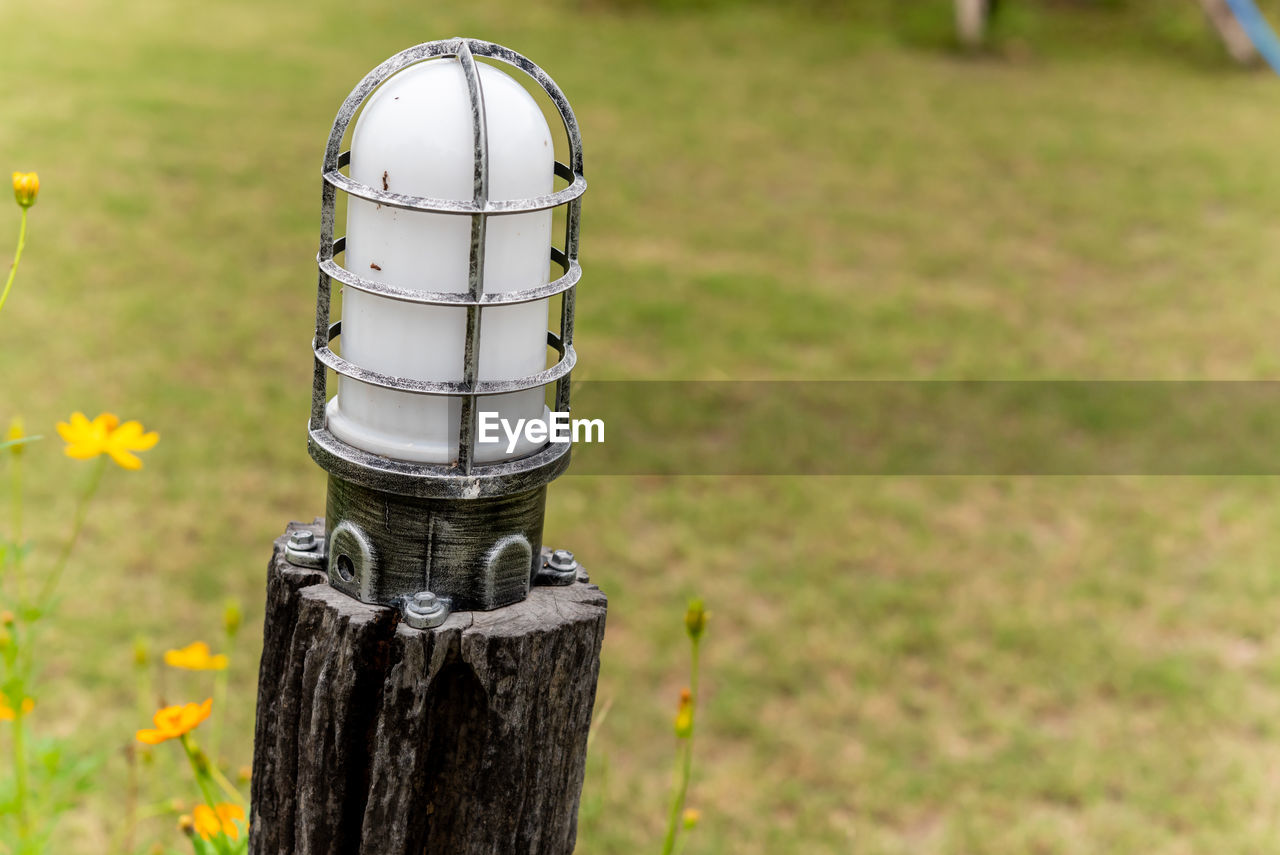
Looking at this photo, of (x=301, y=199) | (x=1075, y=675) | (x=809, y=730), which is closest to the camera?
(x=809, y=730)

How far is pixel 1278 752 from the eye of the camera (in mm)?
3016

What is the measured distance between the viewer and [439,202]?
105cm

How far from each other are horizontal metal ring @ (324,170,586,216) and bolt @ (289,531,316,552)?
347mm

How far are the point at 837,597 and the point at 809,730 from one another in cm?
55

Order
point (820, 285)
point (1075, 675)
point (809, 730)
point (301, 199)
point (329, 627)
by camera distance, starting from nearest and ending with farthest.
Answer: point (329, 627) < point (809, 730) < point (1075, 675) < point (820, 285) < point (301, 199)

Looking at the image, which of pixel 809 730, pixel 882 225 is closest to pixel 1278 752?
pixel 809 730

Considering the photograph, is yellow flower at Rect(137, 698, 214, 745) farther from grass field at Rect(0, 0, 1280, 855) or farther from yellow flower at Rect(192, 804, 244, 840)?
grass field at Rect(0, 0, 1280, 855)

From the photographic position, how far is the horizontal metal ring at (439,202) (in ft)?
3.45

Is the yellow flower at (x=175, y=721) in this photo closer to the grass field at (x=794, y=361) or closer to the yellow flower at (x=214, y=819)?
the yellow flower at (x=214, y=819)

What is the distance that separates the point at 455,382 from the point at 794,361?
369 centimetres

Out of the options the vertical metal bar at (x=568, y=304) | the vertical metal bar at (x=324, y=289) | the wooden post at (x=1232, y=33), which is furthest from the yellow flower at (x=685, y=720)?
the wooden post at (x=1232, y=33)

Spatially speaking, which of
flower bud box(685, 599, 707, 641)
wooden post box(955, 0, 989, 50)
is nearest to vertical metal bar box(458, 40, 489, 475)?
flower bud box(685, 599, 707, 641)

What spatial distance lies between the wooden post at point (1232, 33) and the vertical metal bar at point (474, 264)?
31.7 ft

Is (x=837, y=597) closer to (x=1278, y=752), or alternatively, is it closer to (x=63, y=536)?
(x=1278, y=752)
